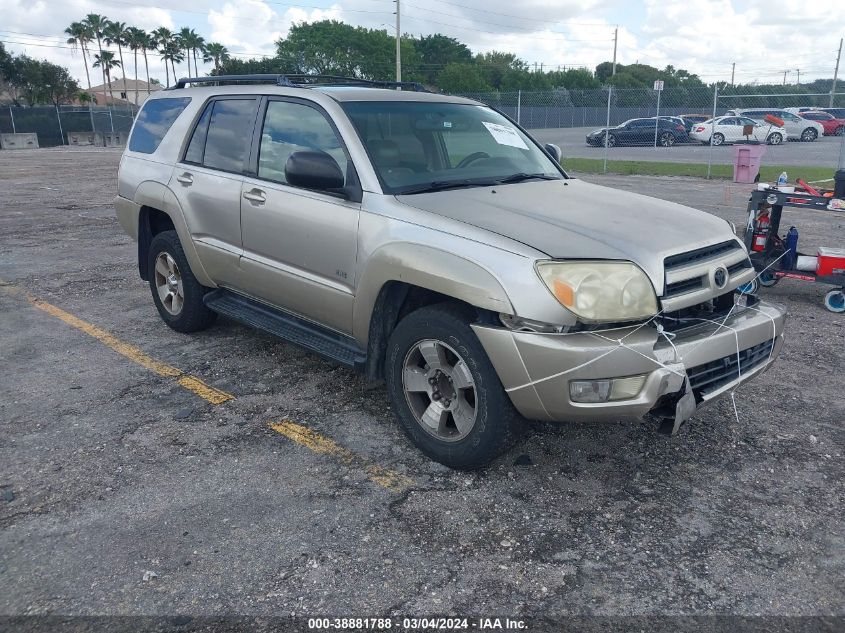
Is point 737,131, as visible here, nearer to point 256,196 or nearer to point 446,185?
point 446,185

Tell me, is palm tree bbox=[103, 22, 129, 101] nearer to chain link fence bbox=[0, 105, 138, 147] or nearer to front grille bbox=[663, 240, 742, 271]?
chain link fence bbox=[0, 105, 138, 147]

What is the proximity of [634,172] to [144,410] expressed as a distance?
17502 mm

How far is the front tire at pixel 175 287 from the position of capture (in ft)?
17.7

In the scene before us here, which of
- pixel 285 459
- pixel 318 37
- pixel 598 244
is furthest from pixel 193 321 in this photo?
pixel 318 37

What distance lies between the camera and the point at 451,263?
10.9 feet

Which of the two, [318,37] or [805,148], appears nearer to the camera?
[805,148]

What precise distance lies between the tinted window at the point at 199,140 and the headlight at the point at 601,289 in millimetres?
3063

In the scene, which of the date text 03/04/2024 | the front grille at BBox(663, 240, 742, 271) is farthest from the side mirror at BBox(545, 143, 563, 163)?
the date text 03/04/2024

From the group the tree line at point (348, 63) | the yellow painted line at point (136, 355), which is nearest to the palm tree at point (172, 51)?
the tree line at point (348, 63)

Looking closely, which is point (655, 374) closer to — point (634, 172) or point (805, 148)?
point (634, 172)

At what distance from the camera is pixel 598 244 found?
3285 millimetres

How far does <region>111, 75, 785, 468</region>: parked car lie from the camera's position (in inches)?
123

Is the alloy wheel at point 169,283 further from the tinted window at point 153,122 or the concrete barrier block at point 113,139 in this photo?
the concrete barrier block at point 113,139

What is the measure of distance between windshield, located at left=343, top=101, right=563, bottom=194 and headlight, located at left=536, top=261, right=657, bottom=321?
1130 mm
